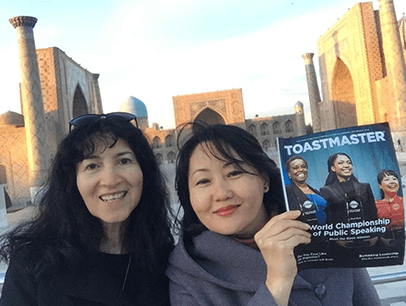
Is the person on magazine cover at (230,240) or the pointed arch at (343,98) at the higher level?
the pointed arch at (343,98)

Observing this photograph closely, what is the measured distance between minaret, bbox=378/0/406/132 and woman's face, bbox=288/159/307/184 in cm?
1218

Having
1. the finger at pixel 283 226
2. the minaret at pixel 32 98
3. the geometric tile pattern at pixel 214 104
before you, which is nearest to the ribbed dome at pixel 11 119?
the minaret at pixel 32 98

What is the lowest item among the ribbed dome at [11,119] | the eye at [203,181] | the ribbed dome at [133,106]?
the eye at [203,181]

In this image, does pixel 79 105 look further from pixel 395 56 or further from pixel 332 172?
pixel 332 172

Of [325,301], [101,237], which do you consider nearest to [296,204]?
[325,301]

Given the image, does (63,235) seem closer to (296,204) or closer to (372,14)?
(296,204)

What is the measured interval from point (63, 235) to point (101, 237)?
112mm

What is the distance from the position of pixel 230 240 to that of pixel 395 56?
12419 millimetres

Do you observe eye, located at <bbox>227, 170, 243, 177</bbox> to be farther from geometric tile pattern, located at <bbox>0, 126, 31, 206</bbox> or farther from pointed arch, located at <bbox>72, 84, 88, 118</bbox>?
pointed arch, located at <bbox>72, 84, 88, 118</bbox>

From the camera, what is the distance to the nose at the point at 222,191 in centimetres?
85

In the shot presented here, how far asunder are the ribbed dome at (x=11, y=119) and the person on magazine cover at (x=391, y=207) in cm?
1634

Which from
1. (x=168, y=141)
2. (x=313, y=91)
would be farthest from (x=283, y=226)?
(x=168, y=141)

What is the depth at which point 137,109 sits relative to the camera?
81.8ft

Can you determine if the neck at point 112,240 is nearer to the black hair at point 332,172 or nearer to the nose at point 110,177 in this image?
the nose at point 110,177
